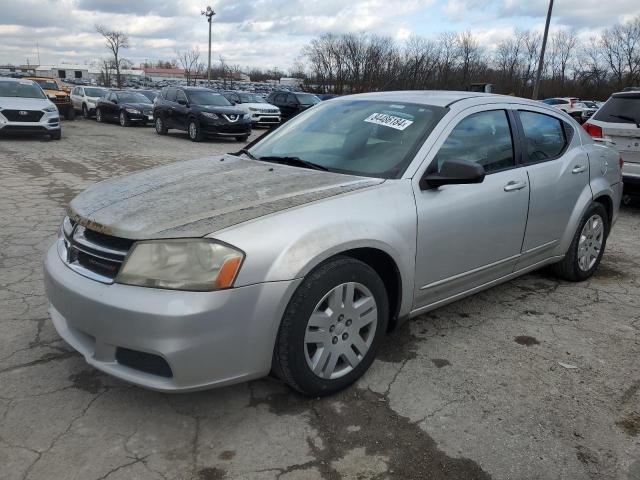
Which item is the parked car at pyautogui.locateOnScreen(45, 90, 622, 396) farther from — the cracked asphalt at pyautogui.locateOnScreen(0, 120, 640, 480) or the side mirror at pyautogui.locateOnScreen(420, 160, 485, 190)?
the cracked asphalt at pyautogui.locateOnScreen(0, 120, 640, 480)

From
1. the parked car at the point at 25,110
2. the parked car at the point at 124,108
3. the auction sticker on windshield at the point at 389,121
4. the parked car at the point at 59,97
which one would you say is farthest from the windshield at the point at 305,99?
the auction sticker on windshield at the point at 389,121

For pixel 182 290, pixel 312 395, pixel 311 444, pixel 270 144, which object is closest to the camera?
pixel 182 290

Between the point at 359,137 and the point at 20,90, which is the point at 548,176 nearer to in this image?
the point at 359,137

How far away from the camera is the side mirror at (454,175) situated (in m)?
2.97

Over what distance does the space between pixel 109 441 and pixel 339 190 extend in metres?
1.64

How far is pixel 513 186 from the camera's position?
3.63 meters

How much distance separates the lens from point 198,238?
237cm

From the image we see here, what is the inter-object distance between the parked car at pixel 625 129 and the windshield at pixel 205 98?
40.6ft

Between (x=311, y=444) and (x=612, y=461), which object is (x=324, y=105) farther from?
(x=612, y=461)

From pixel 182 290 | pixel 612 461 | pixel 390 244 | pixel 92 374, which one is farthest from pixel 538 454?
pixel 92 374

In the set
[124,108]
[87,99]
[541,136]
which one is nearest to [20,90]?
[124,108]

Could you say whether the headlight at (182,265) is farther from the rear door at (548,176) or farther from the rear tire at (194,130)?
the rear tire at (194,130)

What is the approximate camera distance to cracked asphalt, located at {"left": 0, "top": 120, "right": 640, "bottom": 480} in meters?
2.33

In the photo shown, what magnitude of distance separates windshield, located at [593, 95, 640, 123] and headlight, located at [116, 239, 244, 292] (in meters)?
6.95
